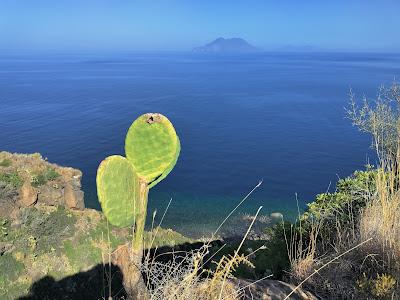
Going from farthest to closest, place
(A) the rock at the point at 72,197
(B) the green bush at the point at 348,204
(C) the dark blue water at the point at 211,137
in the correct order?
1. (C) the dark blue water at the point at 211,137
2. (A) the rock at the point at 72,197
3. (B) the green bush at the point at 348,204

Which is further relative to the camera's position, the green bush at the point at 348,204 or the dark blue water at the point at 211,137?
the dark blue water at the point at 211,137

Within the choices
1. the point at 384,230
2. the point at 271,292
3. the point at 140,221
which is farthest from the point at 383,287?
the point at 140,221

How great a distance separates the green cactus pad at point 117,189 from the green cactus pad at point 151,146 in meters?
0.12

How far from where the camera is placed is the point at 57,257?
17844mm

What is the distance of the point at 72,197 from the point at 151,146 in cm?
2055

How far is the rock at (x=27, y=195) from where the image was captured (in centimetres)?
2011

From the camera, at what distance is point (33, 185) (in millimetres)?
21250

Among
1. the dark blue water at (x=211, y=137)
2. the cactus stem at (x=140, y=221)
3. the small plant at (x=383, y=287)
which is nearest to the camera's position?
the small plant at (x=383, y=287)

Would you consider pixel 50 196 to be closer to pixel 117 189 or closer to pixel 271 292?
pixel 117 189

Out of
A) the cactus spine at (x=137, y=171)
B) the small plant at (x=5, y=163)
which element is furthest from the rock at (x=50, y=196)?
the cactus spine at (x=137, y=171)

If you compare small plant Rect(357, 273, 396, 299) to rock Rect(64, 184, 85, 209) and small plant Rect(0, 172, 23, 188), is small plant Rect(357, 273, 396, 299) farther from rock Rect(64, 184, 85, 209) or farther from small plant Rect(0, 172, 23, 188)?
rock Rect(64, 184, 85, 209)

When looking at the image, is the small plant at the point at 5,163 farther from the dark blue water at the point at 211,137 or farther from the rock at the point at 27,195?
the dark blue water at the point at 211,137

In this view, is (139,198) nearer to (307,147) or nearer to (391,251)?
(391,251)

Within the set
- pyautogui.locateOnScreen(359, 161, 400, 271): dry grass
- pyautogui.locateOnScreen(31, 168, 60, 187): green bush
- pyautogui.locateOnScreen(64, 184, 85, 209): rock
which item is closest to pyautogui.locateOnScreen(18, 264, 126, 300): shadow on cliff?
pyautogui.locateOnScreen(64, 184, 85, 209): rock
